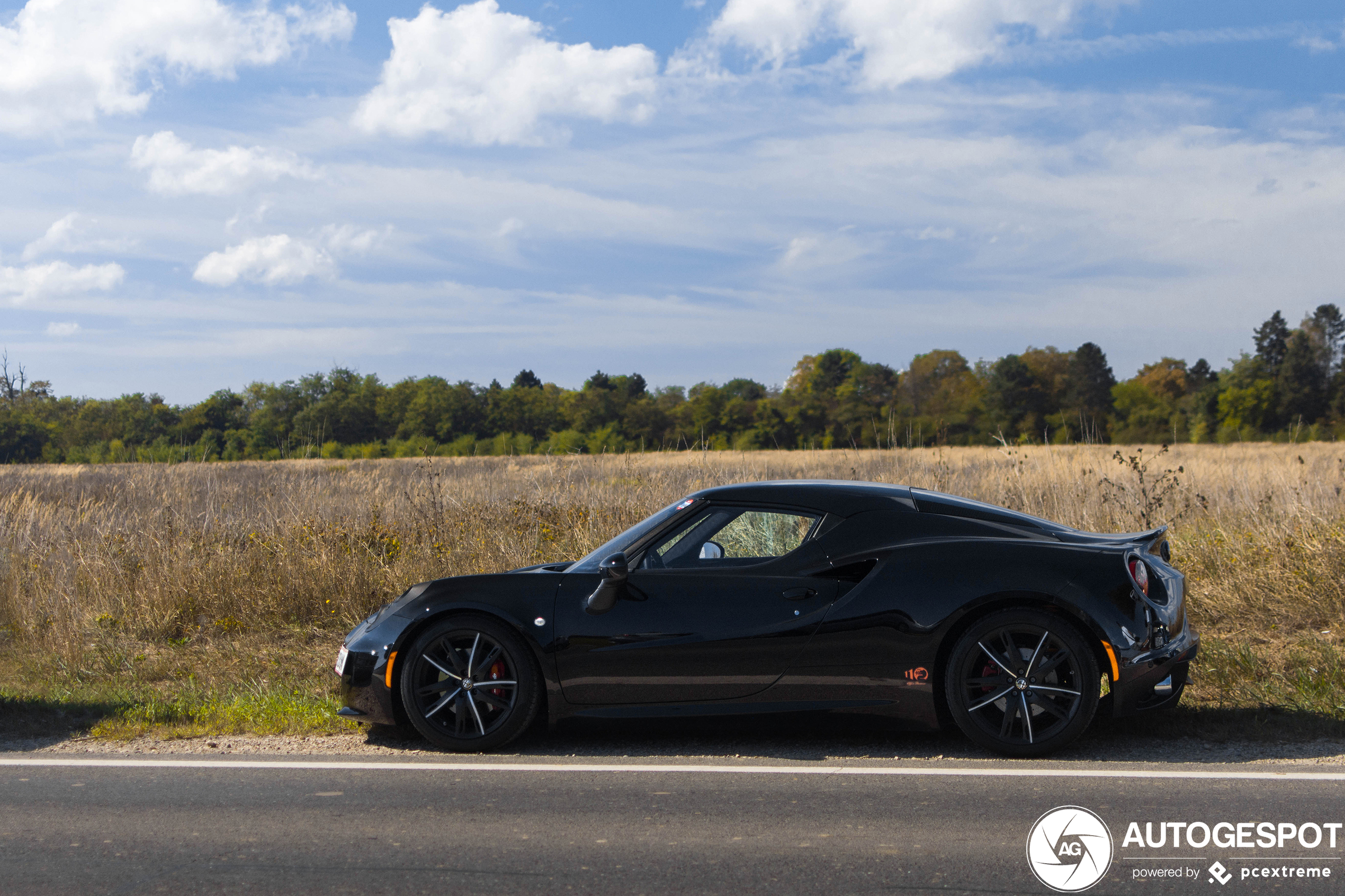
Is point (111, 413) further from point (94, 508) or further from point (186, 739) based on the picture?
point (186, 739)

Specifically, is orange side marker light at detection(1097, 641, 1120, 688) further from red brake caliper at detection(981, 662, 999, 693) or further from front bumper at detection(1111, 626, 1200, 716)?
red brake caliper at detection(981, 662, 999, 693)

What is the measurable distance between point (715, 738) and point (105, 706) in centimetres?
422

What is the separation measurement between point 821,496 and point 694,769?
1.58 m

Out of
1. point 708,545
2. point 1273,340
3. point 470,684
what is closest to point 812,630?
point 708,545

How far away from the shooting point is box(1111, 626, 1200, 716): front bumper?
5.10 m

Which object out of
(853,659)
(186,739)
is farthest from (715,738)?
(186,739)

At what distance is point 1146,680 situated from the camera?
5121 mm

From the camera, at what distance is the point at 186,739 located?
20.5ft

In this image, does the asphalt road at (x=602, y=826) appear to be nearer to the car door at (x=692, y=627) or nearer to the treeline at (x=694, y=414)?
the car door at (x=692, y=627)

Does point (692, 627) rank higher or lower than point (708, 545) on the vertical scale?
lower

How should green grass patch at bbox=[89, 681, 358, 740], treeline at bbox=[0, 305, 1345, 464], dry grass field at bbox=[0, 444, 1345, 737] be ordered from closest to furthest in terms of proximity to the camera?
green grass patch at bbox=[89, 681, 358, 740], dry grass field at bbox=[0, 444, 1345, 737], treeline at bbox=[0, 305, 1345, 464]

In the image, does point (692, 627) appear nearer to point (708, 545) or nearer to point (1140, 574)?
point (708, 545)

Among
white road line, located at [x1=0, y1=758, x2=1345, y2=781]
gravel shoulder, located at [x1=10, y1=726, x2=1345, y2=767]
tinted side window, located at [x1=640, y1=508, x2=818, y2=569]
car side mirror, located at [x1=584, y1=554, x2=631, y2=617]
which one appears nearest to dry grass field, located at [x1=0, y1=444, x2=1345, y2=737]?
gravel shoulder, located at [x1=10, y1=726, x2=1345, y2=767]

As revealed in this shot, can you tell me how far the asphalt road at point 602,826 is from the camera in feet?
12.2
